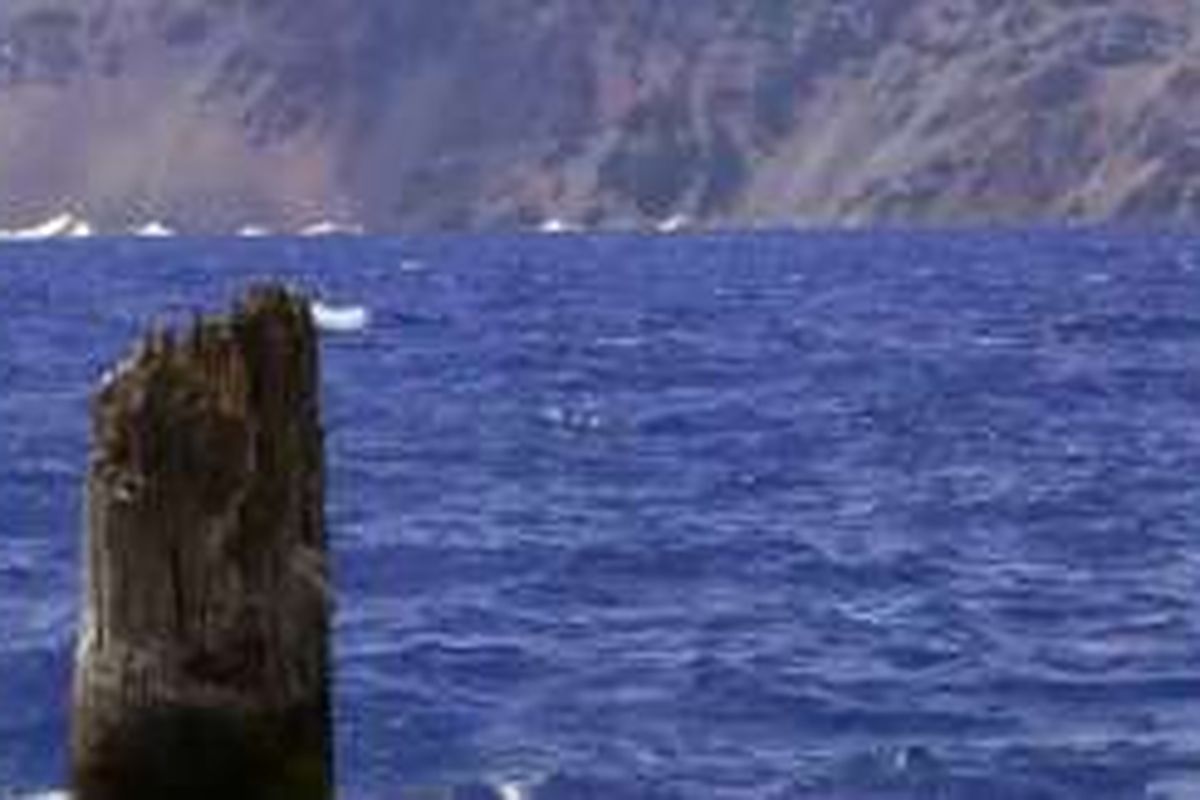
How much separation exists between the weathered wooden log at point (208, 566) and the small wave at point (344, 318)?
9212 cm

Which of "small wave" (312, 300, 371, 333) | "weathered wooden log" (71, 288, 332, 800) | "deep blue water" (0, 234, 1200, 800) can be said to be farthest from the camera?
"small wave" (312, 300, 371, 333)

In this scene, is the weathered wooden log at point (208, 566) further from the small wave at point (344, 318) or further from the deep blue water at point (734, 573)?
the small wave at point (344, 318)

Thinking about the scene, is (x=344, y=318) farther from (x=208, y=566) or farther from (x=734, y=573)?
(x=208, y=566)

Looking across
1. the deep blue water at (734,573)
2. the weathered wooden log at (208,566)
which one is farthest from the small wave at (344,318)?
the weathered wooden log at (208,566)

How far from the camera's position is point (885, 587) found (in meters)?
35.4

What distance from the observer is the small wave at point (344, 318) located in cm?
11044

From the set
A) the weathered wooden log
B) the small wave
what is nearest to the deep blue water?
the weathered wooden log

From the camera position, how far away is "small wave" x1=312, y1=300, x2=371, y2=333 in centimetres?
11044

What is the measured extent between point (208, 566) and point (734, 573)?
26725 millimetres

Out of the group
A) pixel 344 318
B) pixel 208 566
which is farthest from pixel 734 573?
pixel 344 318

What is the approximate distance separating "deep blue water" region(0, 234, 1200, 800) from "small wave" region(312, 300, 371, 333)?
21.8 metres

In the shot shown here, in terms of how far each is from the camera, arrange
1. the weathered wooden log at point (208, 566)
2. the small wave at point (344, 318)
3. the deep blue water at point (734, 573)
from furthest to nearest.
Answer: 1. the small wave at point (344, 318)
2. the deep blue water at point (734, 573)
3. the weathered wooden log at point (208, 566)

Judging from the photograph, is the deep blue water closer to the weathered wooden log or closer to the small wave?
the weathered wooden log

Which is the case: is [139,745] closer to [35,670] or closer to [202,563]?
[202,563]
